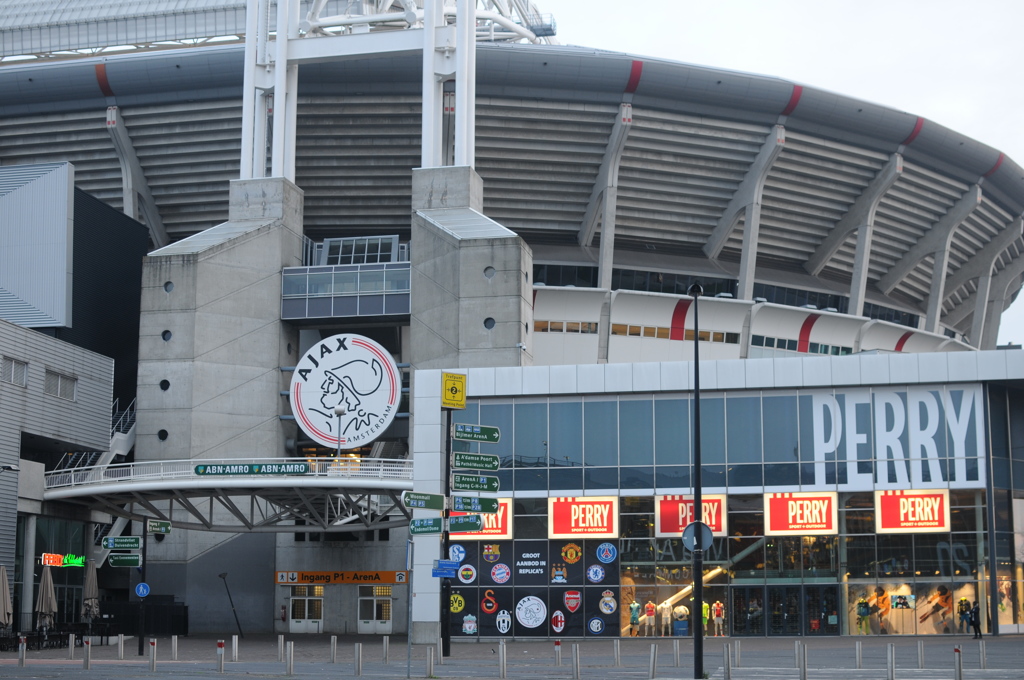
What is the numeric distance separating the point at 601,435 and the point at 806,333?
29.0 metres

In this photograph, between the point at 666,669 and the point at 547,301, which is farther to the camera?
the point at 547,301

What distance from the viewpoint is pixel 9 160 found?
6919 centimetres

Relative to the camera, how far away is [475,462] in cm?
3080

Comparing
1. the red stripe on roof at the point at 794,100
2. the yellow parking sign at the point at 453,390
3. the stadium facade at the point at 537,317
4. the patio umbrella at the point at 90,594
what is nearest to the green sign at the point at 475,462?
the yellow parking sign at the point at 453,390

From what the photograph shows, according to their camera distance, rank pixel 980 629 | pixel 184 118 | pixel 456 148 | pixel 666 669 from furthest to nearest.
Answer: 1. pixel 184 118
2. pixel 456 148
3. pixel 980 629
4. pixel 666 669

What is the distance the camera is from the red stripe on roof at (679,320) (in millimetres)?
67188

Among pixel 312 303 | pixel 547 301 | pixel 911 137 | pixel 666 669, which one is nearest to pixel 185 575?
pixel 312 303

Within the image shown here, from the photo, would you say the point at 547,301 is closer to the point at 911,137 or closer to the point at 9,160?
the point at 911,137

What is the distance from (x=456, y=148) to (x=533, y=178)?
7.32m

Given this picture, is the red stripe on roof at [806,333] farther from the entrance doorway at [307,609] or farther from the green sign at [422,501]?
the green sign at [422,501]

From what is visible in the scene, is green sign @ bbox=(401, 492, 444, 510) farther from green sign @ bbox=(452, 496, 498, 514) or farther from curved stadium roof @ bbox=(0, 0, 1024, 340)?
curved stadium roof @ bbox=(0, 0, 1024, 340)

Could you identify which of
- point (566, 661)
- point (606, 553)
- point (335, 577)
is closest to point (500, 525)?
point (606, 553)

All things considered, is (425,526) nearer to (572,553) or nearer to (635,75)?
(572,553)

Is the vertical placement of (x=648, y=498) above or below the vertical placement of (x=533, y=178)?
below
